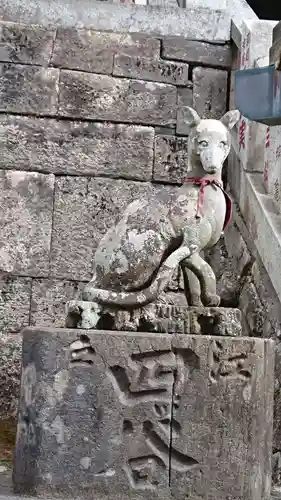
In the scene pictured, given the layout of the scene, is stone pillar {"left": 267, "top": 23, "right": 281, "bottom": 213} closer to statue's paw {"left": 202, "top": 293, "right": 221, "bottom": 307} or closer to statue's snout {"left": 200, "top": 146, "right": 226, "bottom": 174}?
statue's snout {"left": 200, "top": 146, "right": 226, "bottom": 174}

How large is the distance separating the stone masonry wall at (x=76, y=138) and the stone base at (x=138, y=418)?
2.17 meters

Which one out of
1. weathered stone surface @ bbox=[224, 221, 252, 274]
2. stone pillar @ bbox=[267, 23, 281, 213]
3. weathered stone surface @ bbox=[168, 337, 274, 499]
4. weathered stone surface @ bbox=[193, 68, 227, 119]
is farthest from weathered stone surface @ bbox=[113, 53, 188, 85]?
weathered stone surface @ bbox=[168, 337, 274, 499]

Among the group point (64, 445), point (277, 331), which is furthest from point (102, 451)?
point (277, 331)

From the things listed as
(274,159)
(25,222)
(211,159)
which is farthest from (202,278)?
(25,222)

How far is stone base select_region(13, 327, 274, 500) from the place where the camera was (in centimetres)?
359

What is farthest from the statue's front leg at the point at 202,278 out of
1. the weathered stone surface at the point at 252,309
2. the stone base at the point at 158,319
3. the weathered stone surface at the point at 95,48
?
the weathered stone surface at the point at 95,48

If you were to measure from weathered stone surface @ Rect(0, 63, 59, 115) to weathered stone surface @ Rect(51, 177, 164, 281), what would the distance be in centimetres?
58

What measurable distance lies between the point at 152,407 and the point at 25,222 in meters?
2.72

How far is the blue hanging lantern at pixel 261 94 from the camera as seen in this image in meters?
3.77

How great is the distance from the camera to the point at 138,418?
12.0ft

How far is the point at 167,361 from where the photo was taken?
147 inches

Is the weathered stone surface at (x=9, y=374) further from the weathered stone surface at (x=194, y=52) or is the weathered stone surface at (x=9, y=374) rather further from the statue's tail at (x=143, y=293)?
the weathered stone surface at (x=194, y=52)

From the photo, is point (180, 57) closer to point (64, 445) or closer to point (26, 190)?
point (26, 190)

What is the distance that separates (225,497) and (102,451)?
576 mm
